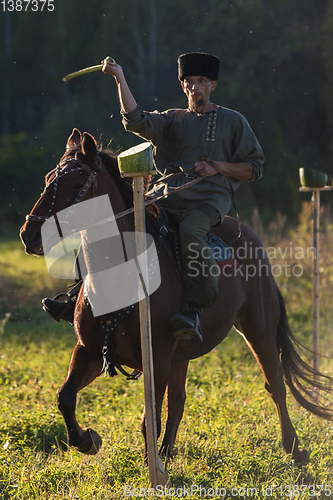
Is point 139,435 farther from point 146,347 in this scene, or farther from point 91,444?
point 146,347

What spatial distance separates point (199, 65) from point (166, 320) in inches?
79.7

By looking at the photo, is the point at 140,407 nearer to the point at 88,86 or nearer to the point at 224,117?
the point at 224,117

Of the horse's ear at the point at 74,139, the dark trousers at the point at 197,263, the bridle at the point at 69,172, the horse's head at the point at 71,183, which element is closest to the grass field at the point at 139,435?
the dark trousers at the point at 197,263

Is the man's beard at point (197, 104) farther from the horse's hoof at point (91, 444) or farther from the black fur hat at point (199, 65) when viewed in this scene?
the horse's hoof at point (91, 444)

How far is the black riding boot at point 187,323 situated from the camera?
3773 millimetres

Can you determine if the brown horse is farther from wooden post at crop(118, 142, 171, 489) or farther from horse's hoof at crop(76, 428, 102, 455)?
wooden post at crop(118, 142, 171, 489)

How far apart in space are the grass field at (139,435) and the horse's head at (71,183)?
1.83m

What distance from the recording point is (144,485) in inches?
147

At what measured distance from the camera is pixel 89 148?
11.9ft

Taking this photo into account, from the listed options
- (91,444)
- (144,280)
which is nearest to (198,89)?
(144,280)

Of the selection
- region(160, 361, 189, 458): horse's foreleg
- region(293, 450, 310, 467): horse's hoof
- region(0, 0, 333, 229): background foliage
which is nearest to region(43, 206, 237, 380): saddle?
region(160, 361, 189, 458): horse's foreleg

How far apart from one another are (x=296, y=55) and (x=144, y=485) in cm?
2483

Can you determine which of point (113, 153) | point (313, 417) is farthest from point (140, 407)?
point (113, 153)

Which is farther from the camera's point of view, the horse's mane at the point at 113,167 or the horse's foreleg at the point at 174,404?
the horse's foreleg at the point at 174,404
